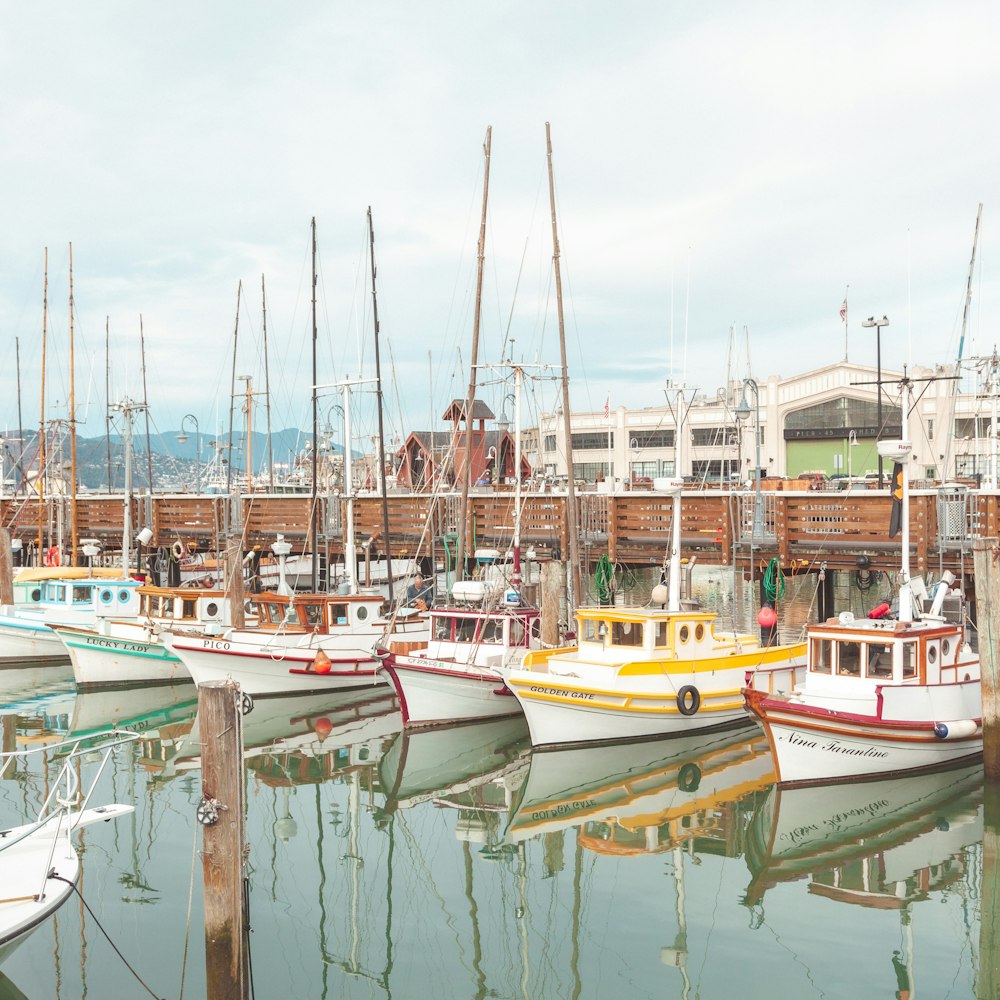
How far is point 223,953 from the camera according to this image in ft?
31.6

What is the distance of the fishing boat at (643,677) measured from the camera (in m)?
19.9

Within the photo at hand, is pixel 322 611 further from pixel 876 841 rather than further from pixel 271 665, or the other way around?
pixel 876 841

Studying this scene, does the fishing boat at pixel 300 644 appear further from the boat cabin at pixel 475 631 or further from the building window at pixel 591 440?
the building window at pixel 591 440

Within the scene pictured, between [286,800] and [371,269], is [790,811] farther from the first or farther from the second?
[371,269]

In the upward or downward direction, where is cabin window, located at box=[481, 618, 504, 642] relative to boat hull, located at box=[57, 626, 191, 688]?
upward

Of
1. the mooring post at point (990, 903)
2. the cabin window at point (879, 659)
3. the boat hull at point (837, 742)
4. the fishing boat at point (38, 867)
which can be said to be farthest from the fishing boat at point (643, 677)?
the fishing boat at point (38, 867)

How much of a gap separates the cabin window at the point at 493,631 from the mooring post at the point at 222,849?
43.0 feet

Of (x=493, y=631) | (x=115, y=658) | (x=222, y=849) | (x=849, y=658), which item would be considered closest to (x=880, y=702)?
(x=849, y=658)

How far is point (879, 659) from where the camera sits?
1767 cm

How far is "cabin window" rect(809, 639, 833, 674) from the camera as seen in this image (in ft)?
59.2

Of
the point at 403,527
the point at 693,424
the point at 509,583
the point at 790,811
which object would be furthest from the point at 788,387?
the point at 790,811

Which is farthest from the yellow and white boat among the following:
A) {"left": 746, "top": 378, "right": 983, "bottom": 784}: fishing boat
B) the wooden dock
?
the wooden dock

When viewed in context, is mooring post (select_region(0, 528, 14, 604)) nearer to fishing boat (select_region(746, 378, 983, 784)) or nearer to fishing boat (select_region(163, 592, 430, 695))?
fishing boat (select_region(163, 592, 430, 695))

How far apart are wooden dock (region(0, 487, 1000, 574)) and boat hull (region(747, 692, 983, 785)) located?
21.3ft
